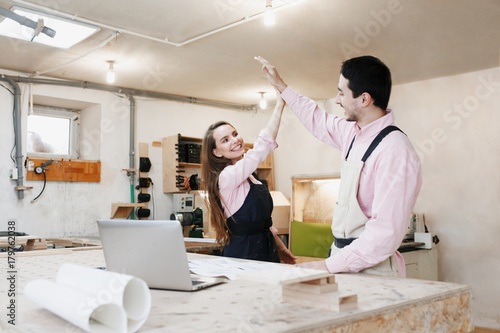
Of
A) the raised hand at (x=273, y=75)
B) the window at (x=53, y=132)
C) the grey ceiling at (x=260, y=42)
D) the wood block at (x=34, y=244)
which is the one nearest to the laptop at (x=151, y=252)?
the raised hand at (x=273, y=75)

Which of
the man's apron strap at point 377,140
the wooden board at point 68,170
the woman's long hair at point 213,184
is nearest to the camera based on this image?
the man's apron strap at point 377,140

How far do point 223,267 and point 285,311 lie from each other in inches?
25.4

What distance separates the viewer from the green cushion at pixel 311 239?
15.4ft

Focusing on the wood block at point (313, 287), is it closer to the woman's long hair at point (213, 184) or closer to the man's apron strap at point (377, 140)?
the man's apron strap at point (377, 140)

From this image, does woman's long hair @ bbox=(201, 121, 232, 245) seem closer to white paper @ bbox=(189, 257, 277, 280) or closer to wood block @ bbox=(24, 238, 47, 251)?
white paper @ bbox=(189, 257, 277, 280)

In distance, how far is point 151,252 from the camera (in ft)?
3.80

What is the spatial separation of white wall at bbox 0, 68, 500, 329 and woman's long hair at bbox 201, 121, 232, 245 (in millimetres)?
3874

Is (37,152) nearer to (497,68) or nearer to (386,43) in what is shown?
(386,43)

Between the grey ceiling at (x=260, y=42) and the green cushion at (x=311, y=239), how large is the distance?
5.94ft

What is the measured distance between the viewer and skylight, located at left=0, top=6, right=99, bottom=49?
3764 millimetres

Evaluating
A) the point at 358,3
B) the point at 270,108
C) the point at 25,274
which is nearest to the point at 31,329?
the point at 25,274

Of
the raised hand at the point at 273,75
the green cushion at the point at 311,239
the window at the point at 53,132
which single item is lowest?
the green cushion at the point at 311,239

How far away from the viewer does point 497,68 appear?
5145 millimetres

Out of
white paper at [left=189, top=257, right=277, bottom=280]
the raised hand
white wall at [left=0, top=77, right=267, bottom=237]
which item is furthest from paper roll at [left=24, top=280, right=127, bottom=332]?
white wall at [left=0, top=77, right=267, bottom=237]
